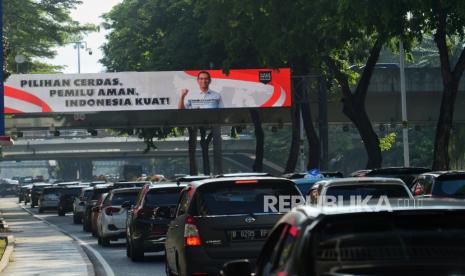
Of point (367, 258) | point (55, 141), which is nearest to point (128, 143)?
point (55, 141)

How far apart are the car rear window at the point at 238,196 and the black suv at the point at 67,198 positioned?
1837 inches

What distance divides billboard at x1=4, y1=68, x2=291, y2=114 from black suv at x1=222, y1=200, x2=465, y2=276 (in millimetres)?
47200

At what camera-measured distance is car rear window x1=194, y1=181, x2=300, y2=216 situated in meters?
15.3

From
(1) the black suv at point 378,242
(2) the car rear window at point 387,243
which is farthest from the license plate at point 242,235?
(2) the car rear window at point 387,243

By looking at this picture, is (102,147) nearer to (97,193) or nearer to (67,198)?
(67,198)

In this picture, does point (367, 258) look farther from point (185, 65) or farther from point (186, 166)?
point (186, 166)

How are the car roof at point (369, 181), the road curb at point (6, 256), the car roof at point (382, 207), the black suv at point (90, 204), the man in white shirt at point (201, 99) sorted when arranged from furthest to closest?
the man in white shirt at point (201, 99), the black suv at point (90, 204), the road curb at point (6, 256), the car roof at point (369, 181), the car roof at point (382, 207)

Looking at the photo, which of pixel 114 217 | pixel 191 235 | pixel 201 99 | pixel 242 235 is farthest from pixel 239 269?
pixel 201 99

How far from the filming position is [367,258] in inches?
262

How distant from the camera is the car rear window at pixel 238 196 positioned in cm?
1534

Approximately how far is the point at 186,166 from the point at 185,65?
123342 mm

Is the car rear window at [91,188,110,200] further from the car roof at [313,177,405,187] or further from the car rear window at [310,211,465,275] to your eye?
the car rear window at [310,211,465,275]

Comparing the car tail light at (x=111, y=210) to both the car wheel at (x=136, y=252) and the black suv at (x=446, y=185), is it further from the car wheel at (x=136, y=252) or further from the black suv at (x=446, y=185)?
the black suv at (x=446, y=185)

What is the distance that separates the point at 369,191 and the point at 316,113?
1829 inches
